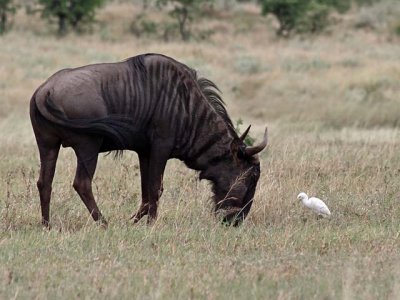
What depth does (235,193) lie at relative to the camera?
331 inches

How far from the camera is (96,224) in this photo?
25.3 feet

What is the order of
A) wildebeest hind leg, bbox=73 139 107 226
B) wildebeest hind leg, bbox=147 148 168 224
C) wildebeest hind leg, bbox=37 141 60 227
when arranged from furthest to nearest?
wildebeest hind leg, bbox=147 148 168 224
wildebeest hind leg, bbox=37 141 60 227
wildebeest hind leg, bbox=73 139 107 226

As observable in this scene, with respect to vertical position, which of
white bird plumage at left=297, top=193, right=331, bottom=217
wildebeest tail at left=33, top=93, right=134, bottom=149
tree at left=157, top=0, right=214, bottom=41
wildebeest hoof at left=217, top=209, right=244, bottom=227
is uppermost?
wildebeest tail at left=33, top=93, right=134, bottom=149

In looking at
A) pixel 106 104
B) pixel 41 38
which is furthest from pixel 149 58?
pixel 41 38

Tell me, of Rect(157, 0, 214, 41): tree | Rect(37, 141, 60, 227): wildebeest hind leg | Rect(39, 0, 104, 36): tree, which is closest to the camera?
Rect(37, 141, 60, 227): wildebeest hind leg

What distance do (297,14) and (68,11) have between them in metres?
11.1

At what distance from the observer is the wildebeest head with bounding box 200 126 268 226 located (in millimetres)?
8359

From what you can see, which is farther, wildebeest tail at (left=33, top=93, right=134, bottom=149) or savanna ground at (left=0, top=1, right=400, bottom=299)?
wildebeest tail at (left=33, top=93, right=134, bottom=149)

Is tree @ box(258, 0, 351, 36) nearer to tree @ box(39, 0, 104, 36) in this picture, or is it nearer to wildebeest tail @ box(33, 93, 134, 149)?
tree @ box(39, 0, 104, 36)

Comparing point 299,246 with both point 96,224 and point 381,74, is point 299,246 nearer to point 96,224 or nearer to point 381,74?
point 96,224

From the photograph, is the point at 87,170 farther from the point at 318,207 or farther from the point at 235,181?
the point at 318,207

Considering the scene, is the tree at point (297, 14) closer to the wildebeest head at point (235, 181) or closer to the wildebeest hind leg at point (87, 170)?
the wildebeest head at point (235, 181)

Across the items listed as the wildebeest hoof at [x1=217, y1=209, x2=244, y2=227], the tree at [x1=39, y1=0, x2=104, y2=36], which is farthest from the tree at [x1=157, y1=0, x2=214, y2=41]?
the wildebeest hoof at [x1=217, y1=209, x2=244, y2=227]

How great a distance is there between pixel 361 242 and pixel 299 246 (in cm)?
58
